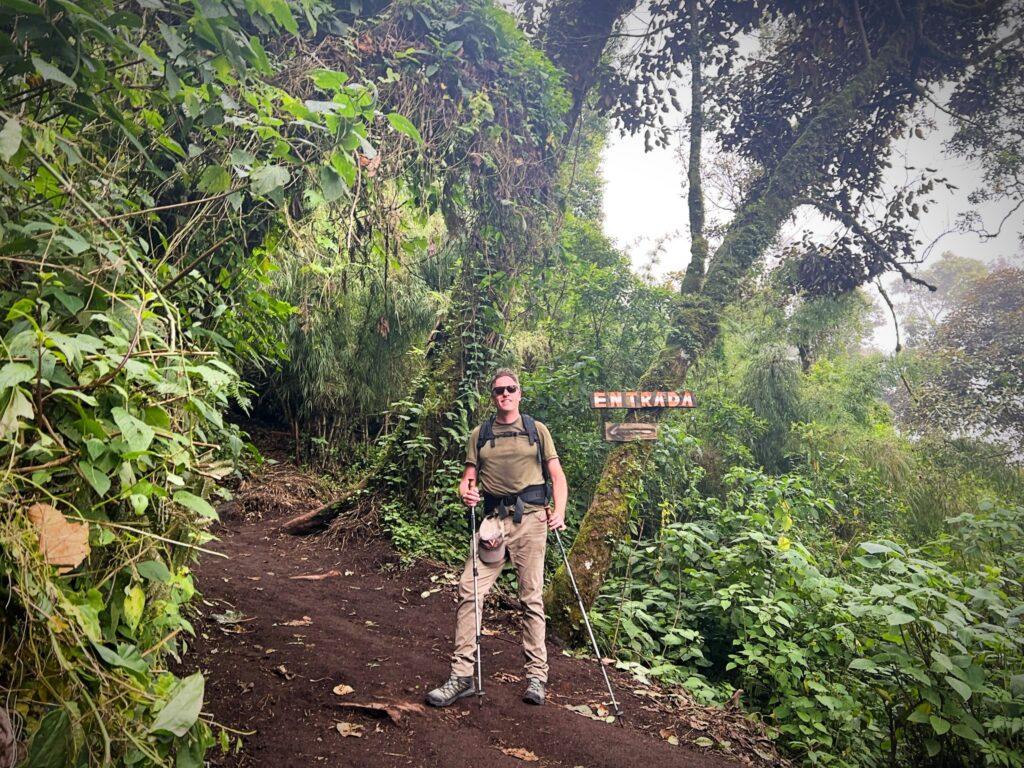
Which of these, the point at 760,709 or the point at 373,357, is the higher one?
the point at 373,357

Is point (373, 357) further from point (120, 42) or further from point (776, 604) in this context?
point (120, 42)

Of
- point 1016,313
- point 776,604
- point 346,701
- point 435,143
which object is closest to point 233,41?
point 346,701

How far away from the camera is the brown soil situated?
102 inches

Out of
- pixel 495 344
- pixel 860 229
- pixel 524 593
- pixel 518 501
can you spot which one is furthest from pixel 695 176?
pixel 524 593

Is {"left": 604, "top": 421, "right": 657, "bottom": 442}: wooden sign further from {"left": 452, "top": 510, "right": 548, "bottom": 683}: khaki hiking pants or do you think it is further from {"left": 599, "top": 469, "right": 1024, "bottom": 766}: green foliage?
{"left": 452, "top": 510, "right": 548, "bottom": 683}: khaki hiking pants

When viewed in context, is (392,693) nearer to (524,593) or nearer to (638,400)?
(524,593)

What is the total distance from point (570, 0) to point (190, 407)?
29.0ft

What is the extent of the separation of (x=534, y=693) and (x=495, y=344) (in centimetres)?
422

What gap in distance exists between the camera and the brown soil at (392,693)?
8.54ft

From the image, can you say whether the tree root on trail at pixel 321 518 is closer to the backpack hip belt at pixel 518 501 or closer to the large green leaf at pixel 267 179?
the backpack hip belt at pixel 518 501

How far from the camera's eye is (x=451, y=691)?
314 centimetres

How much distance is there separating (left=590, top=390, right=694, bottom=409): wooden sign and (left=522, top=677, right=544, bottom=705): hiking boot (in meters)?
2.64

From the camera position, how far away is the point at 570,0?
Result: 845 cm

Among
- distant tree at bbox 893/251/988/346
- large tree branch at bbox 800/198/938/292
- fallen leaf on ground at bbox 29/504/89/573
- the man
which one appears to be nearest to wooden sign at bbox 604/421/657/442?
the man
